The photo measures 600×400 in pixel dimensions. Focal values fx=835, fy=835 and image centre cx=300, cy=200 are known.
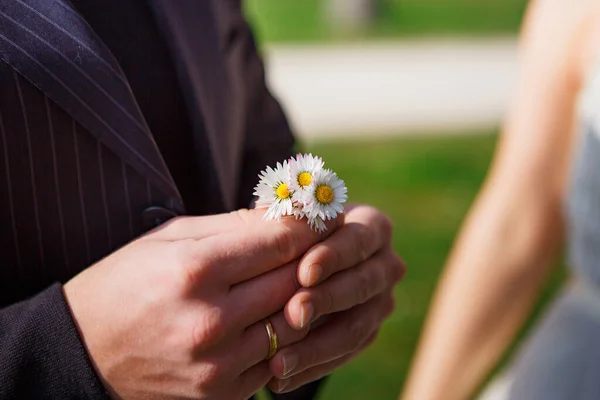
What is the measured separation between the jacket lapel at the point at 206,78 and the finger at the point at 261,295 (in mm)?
383

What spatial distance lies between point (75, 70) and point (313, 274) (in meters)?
0.45

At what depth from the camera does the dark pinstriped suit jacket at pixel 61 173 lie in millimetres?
1150

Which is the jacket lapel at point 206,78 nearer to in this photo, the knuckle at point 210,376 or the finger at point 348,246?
the finger at point 348,246

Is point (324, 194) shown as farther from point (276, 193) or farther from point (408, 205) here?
point (408, 205)

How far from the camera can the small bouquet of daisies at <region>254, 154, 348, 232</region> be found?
115cm

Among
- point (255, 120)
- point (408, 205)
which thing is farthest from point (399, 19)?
point (255, 120)

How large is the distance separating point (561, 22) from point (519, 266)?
649 millimetres

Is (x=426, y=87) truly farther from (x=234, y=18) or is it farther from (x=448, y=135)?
(x=234, y=18)

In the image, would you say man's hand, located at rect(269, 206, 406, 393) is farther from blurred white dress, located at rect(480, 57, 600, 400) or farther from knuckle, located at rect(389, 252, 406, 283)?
blurred white dress, located at rect(480, 57, 600, 400)

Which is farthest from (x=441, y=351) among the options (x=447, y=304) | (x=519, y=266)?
(x=519, y=266)

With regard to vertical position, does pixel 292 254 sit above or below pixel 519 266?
above

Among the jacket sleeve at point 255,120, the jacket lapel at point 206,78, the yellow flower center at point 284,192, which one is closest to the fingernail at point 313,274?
the yellow flower center at point 284,192

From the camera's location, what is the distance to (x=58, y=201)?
1.26 m

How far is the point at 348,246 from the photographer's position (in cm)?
122
